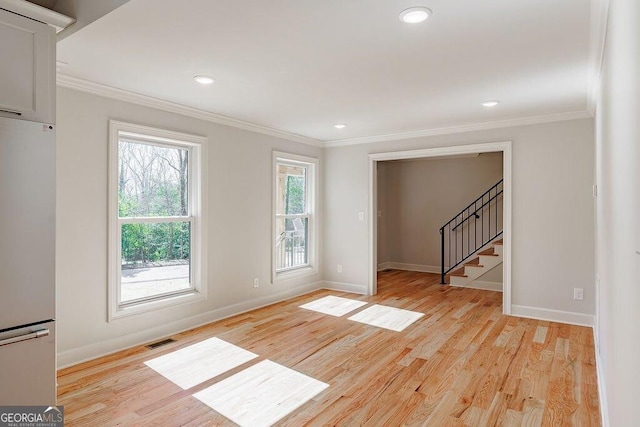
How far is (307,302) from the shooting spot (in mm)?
5289

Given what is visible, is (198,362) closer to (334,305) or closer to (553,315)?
(334,305)

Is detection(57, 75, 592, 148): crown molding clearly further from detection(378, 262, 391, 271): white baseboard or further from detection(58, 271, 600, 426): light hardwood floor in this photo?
detection(378, 262, 391, 271): white baseboard

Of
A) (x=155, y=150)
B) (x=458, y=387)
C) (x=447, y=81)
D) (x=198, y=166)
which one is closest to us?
(x=458, y=387)

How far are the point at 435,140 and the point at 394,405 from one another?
142 inches

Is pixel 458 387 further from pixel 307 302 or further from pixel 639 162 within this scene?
pixel 307 302

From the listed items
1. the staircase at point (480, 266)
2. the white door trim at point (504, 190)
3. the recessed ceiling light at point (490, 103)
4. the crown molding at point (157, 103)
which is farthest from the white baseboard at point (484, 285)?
the crown molding at point (157, 103)

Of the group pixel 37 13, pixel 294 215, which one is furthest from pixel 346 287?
pixel 37 13

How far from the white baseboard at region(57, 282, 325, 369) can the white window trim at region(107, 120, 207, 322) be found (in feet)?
0.69

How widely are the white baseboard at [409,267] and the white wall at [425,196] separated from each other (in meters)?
0.04

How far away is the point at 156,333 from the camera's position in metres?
3.84

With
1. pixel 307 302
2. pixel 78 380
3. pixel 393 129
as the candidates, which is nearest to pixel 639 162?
pixel 78 380

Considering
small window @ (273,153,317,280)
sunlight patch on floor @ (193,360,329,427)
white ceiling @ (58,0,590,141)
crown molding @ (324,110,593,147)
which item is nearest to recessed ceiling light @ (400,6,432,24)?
white ceiling @ (58,0,590,141)

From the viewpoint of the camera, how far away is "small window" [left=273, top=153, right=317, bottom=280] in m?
5.51

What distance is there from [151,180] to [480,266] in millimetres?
5136
